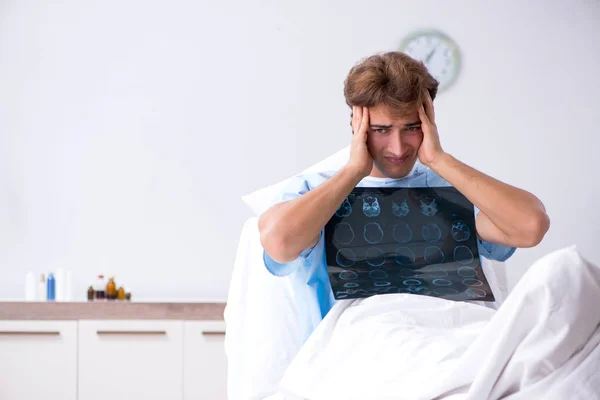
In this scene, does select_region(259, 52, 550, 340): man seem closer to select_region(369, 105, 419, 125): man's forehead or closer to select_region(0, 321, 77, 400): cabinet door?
select_region(369, 105, 419, 125): man's forehead

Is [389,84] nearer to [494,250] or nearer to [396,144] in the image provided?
[396,144]

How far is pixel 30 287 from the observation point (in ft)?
11.9

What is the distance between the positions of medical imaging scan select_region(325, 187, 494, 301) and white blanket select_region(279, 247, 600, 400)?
0.99 ft

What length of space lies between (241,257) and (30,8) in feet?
8.35

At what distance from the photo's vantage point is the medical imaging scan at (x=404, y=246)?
6.07 ft

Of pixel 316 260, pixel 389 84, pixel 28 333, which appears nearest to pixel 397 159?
pixel 389 84

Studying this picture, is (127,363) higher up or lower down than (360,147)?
lower down

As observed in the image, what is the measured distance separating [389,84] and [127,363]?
2102 millimetres

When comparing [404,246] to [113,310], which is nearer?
[404,246]

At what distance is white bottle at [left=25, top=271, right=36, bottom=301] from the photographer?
142 inches

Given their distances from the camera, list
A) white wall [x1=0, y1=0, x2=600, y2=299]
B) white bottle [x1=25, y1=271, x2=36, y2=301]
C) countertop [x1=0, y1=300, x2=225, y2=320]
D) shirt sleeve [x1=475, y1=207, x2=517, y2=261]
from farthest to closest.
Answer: white wall [x1=0, y1=0, x2=600, y2=299] < white bottle [x1=25, y1=271, x2=36, y2=301] < countertop [x1=0, y1=300, x2=225, y2=320] < shirt sleeve [x1=475, y1=207, x2=517, y2=261]

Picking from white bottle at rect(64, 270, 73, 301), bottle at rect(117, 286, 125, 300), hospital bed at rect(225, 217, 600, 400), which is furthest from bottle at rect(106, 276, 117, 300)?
hospital bed at rect(225, 217, 600, 400)

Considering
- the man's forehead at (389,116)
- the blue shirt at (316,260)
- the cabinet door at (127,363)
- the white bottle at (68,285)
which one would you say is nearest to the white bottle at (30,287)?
the white bottle at (68,285)

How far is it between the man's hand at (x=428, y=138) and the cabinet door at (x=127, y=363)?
190cm
